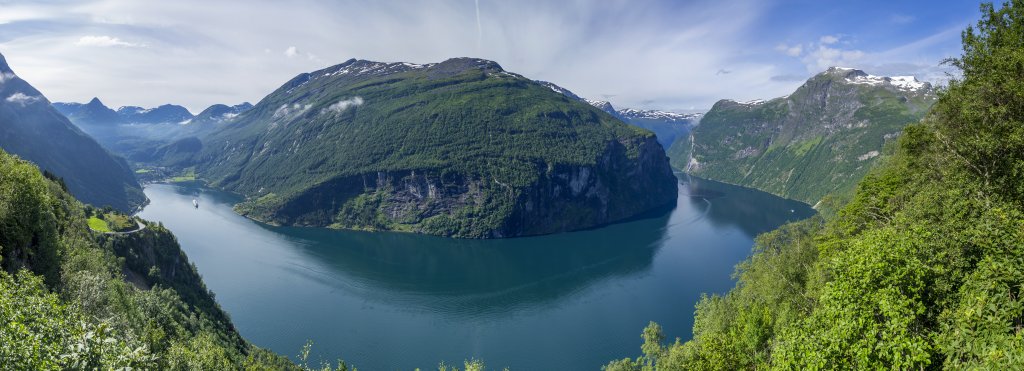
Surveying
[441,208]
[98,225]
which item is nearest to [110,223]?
[98,225]

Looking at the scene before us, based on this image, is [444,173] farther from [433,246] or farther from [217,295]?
[217,295]

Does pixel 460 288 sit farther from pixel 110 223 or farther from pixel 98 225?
pixel 98 225

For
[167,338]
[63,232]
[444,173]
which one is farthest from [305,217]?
[167,338]

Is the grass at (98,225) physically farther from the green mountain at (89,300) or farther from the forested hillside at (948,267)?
the forested hillside at (948,267)

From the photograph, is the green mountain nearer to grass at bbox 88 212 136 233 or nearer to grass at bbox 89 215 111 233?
grass at bbox 88 212 136 233

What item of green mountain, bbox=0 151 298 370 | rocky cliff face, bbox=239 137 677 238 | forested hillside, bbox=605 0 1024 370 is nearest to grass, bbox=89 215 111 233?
green mountain, bbox=0 151 298 370

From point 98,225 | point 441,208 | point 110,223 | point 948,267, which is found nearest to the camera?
point 948,267

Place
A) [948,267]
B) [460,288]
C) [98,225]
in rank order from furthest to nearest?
[460,288]
[98,225]
[948,267]

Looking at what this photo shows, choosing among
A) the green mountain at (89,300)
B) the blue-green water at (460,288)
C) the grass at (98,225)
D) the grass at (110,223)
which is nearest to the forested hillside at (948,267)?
the green mountain at (89,300)
